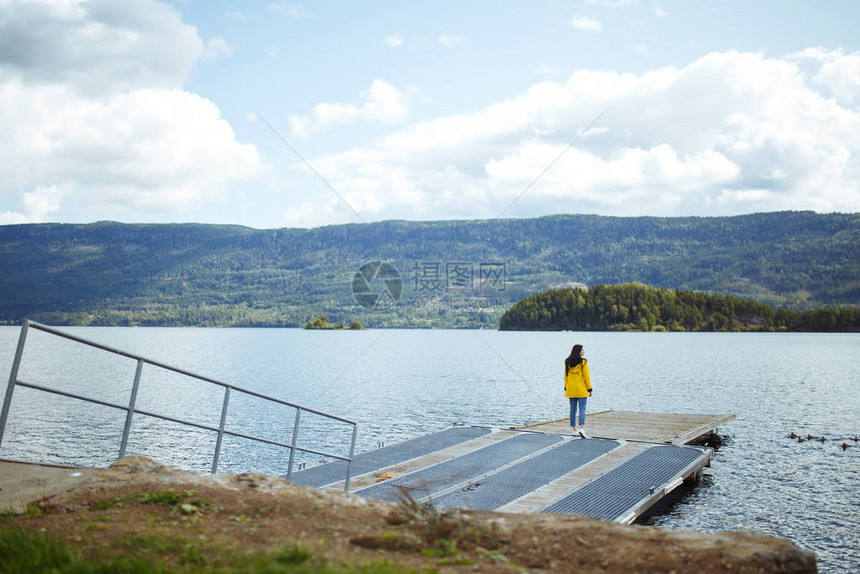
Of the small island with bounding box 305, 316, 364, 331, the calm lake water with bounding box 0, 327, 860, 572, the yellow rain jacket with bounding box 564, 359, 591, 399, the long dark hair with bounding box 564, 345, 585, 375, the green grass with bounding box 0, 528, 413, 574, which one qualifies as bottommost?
the small island with bounding box 305, 316, 364, 331

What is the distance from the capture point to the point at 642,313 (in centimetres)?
14575

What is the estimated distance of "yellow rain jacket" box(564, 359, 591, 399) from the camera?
17156 millimetres

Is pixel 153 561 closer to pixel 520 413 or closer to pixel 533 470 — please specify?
pixel 533 470

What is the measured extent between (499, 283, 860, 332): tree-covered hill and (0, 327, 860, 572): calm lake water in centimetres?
8271

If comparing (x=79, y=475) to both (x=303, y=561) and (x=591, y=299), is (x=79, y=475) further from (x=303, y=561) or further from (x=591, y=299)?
(x=591, y=299)

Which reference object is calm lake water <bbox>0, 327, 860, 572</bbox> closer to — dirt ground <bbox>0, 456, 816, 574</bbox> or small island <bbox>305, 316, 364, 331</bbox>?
dirt ground <bbox>0, 456, 816, 574</bbox>

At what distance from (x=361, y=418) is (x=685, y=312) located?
137310 mm

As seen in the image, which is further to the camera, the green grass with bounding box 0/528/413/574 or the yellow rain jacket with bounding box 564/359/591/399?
the yellow rain jacket with bounding box 564/359/591/399

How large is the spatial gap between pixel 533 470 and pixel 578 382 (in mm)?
3957

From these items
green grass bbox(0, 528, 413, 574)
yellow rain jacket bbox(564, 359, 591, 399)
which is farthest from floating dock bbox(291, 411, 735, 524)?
green grass bbox(0, 528, 413, 574)

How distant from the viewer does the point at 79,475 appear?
689 centimetres

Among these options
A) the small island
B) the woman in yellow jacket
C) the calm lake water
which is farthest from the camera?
the small island

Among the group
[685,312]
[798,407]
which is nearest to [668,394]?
[798,407]

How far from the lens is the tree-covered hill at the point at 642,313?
145 m
